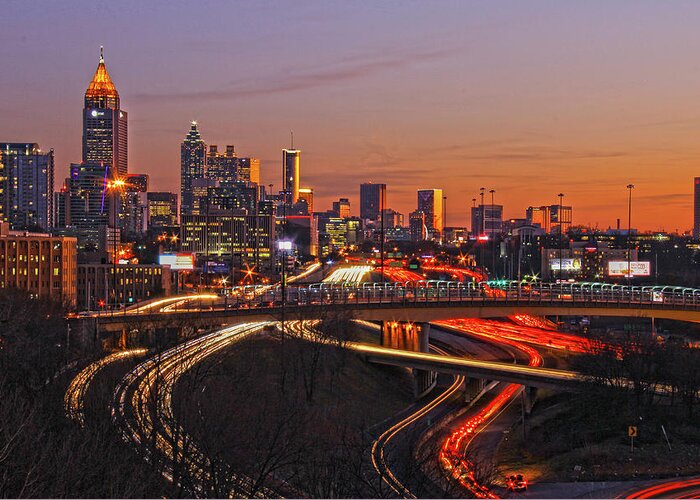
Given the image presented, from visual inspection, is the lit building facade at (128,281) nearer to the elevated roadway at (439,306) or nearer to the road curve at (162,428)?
the elevated roadway at (439,306)

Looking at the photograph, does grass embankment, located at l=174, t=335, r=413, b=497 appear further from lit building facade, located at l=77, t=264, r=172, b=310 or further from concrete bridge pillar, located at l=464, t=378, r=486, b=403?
lit building facade, located at l=77, t=264, r=172, b=310

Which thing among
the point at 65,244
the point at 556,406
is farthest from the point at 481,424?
the point at 65,244

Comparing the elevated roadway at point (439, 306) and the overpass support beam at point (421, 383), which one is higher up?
the elevated roadway at point (439, 306)

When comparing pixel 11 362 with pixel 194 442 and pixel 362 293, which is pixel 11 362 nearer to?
pixel 194 442

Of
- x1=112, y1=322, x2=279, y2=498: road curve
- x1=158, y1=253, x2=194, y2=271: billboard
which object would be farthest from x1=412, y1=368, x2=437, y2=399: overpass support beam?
x1=158, y1=253, x2=194, y2=271: billboard

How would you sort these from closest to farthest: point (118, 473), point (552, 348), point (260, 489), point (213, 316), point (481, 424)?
point (118, 473)
point (260, 489)
point (481, 424)
point (213, 316)
point (552, 348)

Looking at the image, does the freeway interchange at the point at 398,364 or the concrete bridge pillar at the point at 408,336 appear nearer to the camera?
the freeway interchange at the point at 398,364

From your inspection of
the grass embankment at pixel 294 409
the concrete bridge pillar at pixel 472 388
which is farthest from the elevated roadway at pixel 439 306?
the concrete bridge pillar at pixel 472 388

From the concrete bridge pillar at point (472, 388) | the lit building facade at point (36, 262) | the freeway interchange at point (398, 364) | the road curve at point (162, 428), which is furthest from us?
the lit building facade at point (36, 262)
